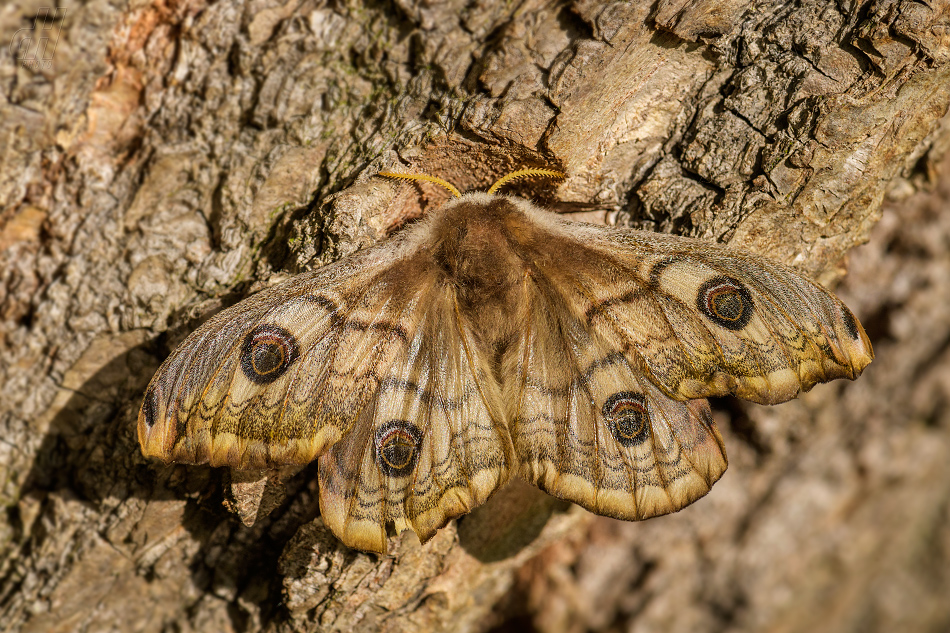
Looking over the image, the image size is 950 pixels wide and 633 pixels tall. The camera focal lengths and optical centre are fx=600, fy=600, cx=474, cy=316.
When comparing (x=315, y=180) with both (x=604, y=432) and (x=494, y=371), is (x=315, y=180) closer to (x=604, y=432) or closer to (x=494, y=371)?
(x=494, y=371)

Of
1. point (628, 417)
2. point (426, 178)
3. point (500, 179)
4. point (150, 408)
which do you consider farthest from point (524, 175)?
point (150, 408)

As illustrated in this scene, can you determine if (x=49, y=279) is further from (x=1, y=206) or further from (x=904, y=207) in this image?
(x=904, y=207)

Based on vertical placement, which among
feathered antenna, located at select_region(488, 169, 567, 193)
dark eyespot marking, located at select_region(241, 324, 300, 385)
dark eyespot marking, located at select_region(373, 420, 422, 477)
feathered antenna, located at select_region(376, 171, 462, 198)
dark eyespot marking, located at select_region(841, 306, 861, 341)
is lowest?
dark eyespot marking, located at select_region(373, 420, 422, 477)

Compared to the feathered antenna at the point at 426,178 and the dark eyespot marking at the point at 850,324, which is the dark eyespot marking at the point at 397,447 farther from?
the dark eyespot marking at the point at 850,324

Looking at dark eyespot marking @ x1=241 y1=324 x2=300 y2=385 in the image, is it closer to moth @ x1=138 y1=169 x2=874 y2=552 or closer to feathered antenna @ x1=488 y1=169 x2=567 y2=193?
moth @ x1=138 y1=169 x2=874 y2=552

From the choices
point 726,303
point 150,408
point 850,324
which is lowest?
point 150,408

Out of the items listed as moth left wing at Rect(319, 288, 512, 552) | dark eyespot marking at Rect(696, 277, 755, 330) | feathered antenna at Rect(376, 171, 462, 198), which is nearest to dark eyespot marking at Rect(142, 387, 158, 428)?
moth left wing at Rect(319, 288, 512, 552)
